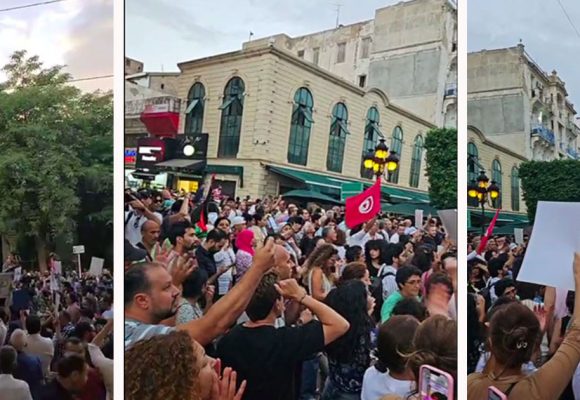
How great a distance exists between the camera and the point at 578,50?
208cm

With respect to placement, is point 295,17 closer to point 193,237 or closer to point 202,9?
point 202,9

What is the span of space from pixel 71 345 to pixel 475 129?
1.98 metres

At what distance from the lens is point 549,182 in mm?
2137

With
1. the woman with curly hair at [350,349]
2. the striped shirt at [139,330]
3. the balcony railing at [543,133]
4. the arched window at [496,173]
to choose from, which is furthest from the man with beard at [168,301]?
the balcony railing at [543,133]

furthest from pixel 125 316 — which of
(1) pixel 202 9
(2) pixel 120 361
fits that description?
(1) pixel 202 9

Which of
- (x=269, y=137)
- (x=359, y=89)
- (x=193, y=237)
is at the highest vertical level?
(x=359, y=89)

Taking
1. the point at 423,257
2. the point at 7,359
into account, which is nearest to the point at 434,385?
the point at 423,257

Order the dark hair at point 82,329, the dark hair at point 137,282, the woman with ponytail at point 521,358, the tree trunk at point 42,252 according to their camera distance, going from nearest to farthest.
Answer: the woman with ponytail at point 521,358, the dark hair at point 137,282, the dark hair at point 82,329, the tree trunk at point 42,252

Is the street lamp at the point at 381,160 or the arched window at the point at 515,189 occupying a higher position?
the street lamp at the point at 381,160

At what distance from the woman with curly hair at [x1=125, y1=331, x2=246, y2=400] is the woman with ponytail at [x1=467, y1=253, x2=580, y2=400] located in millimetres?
988

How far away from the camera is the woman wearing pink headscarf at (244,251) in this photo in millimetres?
2178

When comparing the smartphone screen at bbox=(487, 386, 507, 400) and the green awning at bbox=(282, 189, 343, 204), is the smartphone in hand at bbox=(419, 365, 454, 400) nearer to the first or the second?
the smartphone screen at bbox=(487, 386, 507, 400)

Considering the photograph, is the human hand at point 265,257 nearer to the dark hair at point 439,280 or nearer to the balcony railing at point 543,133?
the dark hair at point 439,280

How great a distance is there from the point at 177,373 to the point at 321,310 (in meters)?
0.63
